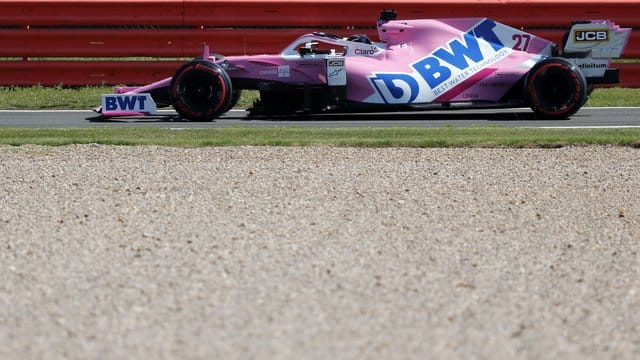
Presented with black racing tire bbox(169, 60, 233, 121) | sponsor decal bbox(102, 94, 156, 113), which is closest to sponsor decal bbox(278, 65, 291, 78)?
black racing tire bbox(169, 60, 233, 121)

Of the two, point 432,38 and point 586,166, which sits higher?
point 432,38

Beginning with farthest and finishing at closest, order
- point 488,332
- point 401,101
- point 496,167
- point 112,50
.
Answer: point 112,50 → point 401,101 → point 496,167 → point 488,332

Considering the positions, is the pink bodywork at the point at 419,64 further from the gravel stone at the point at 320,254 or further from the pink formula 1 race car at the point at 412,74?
the gravel stone at the point at 320,254

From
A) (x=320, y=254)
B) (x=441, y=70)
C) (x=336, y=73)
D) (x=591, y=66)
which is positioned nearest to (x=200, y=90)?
(x=336, y=73)

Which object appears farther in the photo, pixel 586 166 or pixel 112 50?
pixel 112 50

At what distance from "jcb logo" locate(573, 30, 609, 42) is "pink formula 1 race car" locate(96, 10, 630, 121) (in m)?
0.01

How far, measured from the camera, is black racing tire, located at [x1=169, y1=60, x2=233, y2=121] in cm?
1316

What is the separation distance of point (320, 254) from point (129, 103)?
7374 mm

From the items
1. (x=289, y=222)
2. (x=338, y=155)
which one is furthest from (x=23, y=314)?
(x=338, y=155)

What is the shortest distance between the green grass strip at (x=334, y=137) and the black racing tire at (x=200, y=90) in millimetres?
979

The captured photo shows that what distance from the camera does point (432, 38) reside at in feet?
43.6

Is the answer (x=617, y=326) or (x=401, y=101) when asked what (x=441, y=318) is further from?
(x=401, y=101)

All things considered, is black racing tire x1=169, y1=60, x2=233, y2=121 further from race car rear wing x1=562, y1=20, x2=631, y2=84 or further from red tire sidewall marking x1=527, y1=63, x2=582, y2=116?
race car rear wing x1=562, y1=20, x2=631, y2=84

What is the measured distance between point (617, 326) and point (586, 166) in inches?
184
